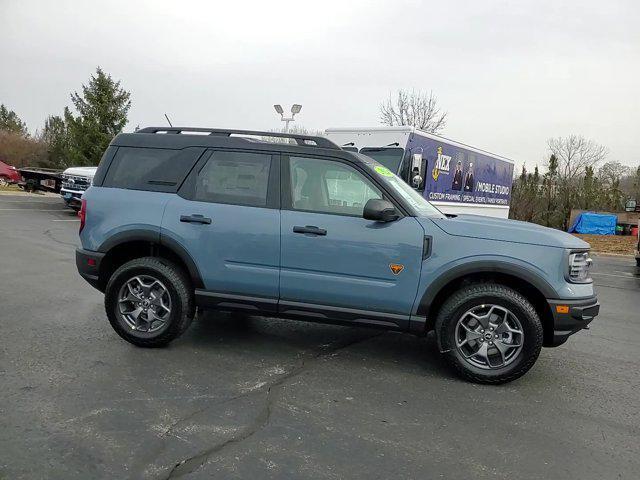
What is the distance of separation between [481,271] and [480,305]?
0.27 metres

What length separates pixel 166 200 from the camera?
4707mm

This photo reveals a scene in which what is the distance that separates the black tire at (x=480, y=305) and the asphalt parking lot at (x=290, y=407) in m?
0.13

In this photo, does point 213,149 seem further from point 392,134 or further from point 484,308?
point 392,134

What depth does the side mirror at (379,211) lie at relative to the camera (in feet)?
13.7

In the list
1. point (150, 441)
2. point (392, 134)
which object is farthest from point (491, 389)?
point (392, 134)

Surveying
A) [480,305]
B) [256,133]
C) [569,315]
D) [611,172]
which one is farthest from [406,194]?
[611,172]

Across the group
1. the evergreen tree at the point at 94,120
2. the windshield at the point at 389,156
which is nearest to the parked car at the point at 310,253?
the windshield at the point at 389,156

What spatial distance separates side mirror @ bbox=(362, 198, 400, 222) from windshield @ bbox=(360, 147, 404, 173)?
800 centimetres

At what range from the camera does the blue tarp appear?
3256 centimetres

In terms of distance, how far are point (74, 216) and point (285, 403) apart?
666 inches

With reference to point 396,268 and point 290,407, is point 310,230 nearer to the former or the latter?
point 396,268

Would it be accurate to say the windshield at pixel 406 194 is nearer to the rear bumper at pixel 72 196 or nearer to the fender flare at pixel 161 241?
the fender flare at pixel 161 241

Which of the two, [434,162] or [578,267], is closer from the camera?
[578,267]

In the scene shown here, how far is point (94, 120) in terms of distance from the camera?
31.2 meters
